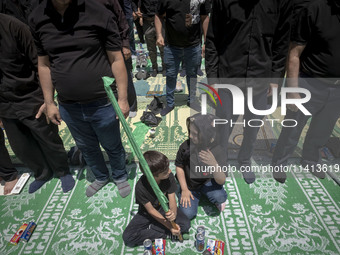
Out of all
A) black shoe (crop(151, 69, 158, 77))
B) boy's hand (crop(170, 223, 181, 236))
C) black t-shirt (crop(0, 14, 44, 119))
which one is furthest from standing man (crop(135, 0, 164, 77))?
boy's hand (crop(170, 223, 181, 236))

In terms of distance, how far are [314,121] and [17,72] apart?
3.48 meters

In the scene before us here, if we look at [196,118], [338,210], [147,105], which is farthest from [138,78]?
[338,210]

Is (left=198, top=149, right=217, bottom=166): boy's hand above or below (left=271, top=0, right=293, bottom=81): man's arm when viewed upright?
below

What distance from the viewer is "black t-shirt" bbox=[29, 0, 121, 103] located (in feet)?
6.63

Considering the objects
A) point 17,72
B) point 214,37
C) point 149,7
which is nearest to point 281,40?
point 214,37

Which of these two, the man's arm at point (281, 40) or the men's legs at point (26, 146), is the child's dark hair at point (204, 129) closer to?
the man's arm at point (281, 40)

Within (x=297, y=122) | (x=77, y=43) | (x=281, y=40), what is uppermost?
(x=77, y=43)

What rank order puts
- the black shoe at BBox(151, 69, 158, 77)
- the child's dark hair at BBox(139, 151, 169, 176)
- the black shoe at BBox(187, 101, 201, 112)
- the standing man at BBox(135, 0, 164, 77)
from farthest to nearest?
the black shoe at BBox(151, 69, 158, 77) < the standing man at BBox(135, 0, 164, 77) < the black shoe at BBox(187, 101, 201, 112) < the child's dark hair at BBox(139, 151, 169, 176)

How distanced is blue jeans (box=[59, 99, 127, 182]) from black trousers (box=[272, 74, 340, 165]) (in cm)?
208

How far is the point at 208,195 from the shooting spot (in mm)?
2771

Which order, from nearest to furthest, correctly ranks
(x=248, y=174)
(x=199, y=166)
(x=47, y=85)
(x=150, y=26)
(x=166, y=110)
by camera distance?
1. (x=47, y=85)
2. (x=199, y=166)
3. (x=248, y=174)
4. (x=166, y=110)
5. (x=150, y=26)

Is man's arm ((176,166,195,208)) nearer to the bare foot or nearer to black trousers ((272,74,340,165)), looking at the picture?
black trousers ((272,74,340,165))

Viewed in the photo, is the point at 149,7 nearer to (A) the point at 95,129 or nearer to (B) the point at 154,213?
(A) the point at 95,129

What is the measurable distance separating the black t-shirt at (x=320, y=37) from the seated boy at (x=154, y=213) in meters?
1.86
